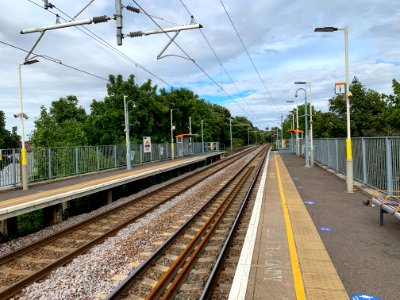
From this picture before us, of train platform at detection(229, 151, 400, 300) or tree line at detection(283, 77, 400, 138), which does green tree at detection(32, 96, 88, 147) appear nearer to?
tree line at detection(283, 77, 400, 138)

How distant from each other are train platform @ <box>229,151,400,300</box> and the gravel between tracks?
Result: 2.30m

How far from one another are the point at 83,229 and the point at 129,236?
6.43 ft

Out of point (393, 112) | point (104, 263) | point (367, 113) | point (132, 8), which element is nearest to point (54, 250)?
point (104, 263)

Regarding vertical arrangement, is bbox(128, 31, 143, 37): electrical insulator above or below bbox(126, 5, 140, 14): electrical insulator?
below

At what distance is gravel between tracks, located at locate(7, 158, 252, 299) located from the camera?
5785 mm

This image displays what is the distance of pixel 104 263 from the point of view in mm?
6996

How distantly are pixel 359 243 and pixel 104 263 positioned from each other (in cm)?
508

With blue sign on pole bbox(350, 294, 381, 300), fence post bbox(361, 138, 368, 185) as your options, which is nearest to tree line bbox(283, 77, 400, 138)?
fence post bbox(361, 138, 368, 185)

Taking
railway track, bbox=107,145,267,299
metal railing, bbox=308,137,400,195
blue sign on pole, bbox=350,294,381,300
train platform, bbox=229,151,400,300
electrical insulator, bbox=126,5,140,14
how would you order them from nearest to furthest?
blue sign on pole, bbox=350,294,381,300 < train platform, bbox=229,151,400,300 < railway track, bbox=107,145,267,299 < electrical insulator, bbox=126,5,140,14 < metal railing, bbox=308,137,400,195

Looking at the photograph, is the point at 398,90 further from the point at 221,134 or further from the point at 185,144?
the point at 221,134

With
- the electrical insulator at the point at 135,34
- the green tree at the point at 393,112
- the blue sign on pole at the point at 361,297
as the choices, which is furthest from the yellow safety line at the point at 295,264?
the green tree at the point at 393,112

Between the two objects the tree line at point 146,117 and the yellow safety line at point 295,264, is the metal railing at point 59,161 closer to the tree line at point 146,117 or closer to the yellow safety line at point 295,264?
the tree line at point 146,117

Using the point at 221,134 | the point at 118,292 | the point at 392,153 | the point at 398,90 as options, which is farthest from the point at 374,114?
the point at 221,134

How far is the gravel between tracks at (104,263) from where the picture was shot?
579 centimetres
